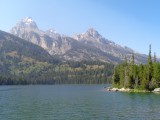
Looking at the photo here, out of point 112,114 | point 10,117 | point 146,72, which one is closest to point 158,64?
point 146,72

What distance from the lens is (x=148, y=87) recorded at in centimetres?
18875

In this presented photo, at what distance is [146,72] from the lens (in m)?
193

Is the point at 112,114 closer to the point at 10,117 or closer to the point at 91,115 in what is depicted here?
the point at 91,115

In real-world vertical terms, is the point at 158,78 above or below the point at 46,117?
above

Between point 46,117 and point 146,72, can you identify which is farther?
point 146,72

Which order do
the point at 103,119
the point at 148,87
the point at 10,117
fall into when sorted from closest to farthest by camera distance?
the point at 103,119 → the point at 10,117 → the point at 148,87

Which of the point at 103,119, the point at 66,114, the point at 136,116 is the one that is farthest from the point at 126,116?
the point at 66,114

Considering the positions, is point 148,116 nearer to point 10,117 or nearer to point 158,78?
point 10,117

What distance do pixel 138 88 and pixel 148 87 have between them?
292 inches

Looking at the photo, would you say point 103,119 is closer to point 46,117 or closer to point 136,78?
point 46,117

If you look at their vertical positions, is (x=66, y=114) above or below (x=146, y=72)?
below

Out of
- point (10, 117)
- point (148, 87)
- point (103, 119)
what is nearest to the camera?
point (103, 119)

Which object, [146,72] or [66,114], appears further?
[146,72]

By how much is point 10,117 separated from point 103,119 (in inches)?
935
